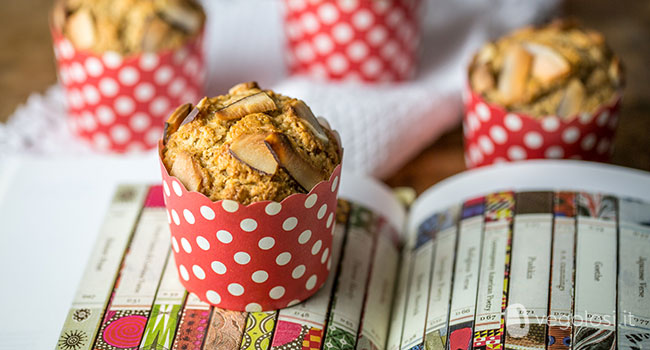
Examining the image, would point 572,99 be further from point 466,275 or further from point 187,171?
point 187,171

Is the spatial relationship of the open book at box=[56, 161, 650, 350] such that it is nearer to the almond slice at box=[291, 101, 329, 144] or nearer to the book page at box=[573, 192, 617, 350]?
the book page at box=[573, 192, 617, 350]

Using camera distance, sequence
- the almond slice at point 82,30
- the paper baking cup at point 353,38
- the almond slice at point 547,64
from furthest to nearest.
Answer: the paper baking cup at point 353,38 → the almond slice at point 82,30 → the almond slice at point 547,64

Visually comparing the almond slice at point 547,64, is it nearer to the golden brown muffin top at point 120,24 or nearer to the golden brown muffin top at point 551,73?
the golden brown muffin top at point 551,73

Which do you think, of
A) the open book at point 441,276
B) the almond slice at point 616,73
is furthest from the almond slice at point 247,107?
the almond slice at point 616,73

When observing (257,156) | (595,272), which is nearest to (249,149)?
(257,156)


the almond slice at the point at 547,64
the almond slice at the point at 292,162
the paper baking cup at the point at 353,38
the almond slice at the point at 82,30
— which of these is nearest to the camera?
the almond slice at the point at 292,162

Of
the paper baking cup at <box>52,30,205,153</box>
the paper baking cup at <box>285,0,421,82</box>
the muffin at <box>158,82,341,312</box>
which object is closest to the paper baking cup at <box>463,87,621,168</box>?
the paper baking cup at <box>285,0,421,82</box>
